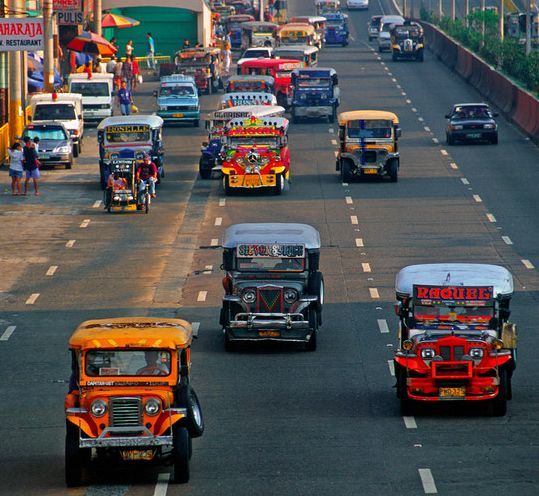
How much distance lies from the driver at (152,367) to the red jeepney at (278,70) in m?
59.3

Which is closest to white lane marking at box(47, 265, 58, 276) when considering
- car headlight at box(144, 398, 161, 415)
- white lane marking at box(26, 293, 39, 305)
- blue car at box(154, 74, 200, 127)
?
white lane marking at box(26, 293, 39, 305)

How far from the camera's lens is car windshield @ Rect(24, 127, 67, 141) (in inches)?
2434

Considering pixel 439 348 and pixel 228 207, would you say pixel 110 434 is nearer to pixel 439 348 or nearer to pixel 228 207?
pixel 439 348

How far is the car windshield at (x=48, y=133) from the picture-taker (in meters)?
61.8

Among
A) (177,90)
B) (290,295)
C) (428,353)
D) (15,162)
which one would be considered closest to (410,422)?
(428,353)

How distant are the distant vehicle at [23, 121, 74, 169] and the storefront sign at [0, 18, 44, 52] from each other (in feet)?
9.95

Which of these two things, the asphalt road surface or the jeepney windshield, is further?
the jeepney windshield

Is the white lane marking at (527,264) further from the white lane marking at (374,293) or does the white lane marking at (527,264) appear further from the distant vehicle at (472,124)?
the distant vehicle at (472,124)

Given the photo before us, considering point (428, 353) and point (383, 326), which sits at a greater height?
point (428, 353)

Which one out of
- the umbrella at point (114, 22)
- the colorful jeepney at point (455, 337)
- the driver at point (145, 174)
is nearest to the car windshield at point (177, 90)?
the driver at point (145, 174)

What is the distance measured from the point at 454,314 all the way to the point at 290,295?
5.82 metres

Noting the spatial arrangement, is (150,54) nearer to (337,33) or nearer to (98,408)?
(337,33)

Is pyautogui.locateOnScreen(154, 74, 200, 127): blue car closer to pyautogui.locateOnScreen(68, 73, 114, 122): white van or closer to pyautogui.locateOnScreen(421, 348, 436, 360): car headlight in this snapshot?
pyautogui.locateOnScreen(68, 73, 114, 122): white van

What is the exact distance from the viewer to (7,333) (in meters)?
34.6
